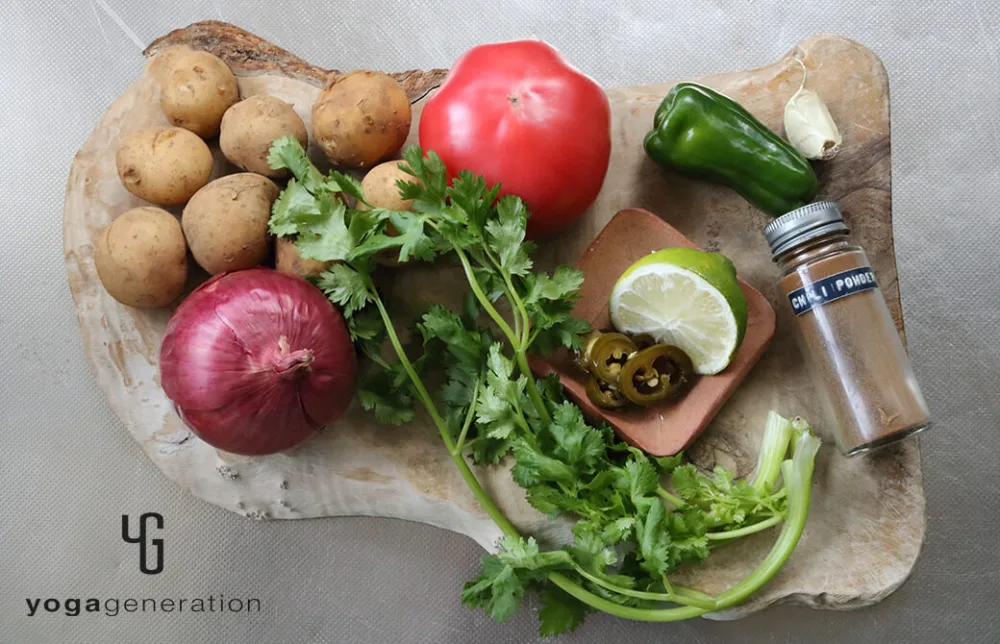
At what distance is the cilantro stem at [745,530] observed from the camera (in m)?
1.01

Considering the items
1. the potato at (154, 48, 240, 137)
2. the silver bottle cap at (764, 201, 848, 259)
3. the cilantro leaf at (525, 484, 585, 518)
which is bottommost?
the cilantro leaf at (525, 484, 585, 518)

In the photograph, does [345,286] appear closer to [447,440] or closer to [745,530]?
[447,440]

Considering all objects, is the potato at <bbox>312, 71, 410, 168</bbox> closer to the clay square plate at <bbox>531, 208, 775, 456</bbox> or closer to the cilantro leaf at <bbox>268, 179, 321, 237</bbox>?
the cilantro leaf at <bbox>268, 179, 321, 237</bbox>

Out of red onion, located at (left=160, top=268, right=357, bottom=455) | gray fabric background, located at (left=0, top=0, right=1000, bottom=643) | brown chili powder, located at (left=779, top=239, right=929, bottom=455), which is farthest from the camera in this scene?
gray fabric background, located at (left=0, top=0, right=1000, bottom=643)

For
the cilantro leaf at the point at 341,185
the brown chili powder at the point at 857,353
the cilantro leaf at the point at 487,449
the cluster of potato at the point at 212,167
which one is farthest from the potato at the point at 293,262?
the brown chili powder at the point at 857,353

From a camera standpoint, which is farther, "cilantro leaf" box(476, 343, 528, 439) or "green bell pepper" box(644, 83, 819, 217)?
"green bell pepper" box(644, 83, 819, 217)

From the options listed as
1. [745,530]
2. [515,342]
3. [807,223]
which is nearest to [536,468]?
[515,342]

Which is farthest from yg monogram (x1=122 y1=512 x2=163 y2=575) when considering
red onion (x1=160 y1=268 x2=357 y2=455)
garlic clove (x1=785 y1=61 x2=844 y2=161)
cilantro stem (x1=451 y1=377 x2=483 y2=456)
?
garlic clove (x1=785 y1=61 x2=844 y2=161)

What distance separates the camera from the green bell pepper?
1099 mm

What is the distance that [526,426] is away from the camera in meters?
1.00

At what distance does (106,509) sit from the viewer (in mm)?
1273

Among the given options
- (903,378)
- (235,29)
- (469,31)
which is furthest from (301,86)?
(903,378)

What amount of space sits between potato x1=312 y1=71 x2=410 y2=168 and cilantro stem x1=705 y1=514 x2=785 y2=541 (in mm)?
730

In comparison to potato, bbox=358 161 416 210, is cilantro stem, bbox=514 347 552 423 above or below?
below
